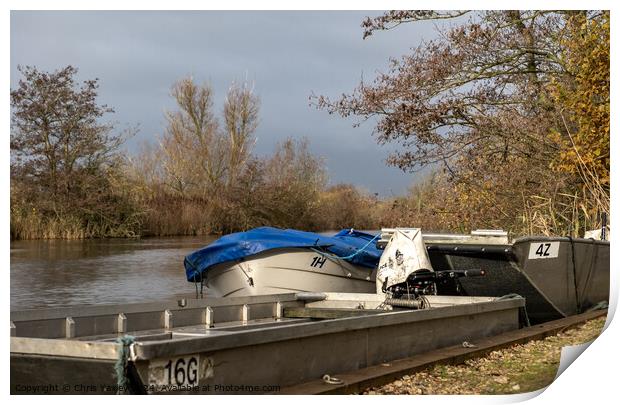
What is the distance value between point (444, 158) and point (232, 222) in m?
17.9

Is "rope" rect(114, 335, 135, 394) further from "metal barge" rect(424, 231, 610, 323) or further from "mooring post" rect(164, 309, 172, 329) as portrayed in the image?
"metal barge" rect(424, 231, 610, 323)

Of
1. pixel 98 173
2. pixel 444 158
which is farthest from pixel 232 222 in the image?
pixel 444 158

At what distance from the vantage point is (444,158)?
53.4 ft

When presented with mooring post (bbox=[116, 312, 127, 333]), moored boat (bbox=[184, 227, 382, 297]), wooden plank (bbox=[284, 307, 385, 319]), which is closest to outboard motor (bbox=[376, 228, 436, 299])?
wooden plank (bbox=[284, 307, 385, 319])

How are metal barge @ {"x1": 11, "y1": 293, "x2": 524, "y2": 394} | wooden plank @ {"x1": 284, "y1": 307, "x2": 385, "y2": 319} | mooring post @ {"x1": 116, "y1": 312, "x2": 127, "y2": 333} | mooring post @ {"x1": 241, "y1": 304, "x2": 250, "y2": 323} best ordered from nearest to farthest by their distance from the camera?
metal barge @ {"x1": 11, "y1": 293, "x2": 524, "y2": 394}, mooring post @ {"x1": 116, "y1": 312, "x2": 127, "y2": 333}, wooden plank @ {"x1": 284, "y1": 307, "x2": 385, "y2": 319}, mooring post @ {"x1": 241, "y1": 304, "x2": 250, "y2": 323}

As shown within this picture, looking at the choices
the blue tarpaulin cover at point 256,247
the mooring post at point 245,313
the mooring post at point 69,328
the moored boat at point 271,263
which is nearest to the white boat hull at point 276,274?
the moored boat at point 271,263

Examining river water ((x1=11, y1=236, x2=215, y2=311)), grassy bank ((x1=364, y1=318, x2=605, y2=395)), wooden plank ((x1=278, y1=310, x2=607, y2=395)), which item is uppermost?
river water ((x1=11, y1=236, x2=215, y2=311))

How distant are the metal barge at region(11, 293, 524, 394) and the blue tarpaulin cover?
2059 millimetres

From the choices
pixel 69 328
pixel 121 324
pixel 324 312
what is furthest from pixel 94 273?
pixel 69 328

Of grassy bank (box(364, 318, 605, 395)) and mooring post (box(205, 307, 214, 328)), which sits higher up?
mooring post (box(205, 307, 214, 328))

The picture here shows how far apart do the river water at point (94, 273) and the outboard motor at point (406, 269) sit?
196 inches

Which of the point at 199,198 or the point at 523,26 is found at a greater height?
the point at 523,26

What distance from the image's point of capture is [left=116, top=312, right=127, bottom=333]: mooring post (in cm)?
728
